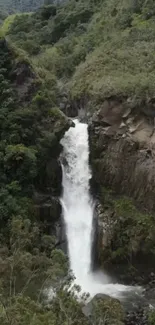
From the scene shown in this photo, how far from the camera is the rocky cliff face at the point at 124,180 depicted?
25.4 m

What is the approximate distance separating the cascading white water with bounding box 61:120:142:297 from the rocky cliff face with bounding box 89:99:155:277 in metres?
0.71

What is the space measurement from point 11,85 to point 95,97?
576cm

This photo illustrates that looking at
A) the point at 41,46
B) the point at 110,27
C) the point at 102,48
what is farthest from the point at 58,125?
the point at 41,46

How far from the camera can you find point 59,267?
17.0 meters

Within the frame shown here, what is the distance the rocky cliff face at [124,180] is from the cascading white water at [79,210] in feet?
2.34

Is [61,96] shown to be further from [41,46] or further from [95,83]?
[41,46]

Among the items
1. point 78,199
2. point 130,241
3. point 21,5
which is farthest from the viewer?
point 21,5

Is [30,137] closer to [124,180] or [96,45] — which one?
[124,180]

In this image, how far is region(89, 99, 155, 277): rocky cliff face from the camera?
83.4 feet

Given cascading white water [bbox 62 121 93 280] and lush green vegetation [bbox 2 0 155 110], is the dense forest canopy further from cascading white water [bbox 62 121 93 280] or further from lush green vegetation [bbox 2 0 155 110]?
cascading white water [bbox 62 121 93 280]

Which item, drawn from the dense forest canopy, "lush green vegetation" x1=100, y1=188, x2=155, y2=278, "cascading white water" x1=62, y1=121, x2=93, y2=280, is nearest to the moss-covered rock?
the dense forest canopy

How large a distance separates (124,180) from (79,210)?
3.33m

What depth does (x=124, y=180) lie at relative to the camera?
28062 mm

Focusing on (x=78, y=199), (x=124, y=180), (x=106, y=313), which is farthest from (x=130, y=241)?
(x=106, y=313)
